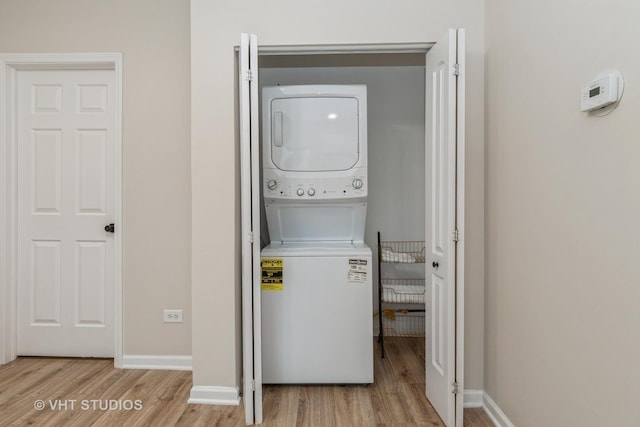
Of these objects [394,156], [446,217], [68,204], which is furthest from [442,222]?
[68,204]

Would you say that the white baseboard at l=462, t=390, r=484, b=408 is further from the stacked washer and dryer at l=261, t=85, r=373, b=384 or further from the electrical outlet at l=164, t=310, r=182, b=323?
the electrical outlet at l=164, t=310, r=182, b=323

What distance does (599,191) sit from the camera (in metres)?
1.25

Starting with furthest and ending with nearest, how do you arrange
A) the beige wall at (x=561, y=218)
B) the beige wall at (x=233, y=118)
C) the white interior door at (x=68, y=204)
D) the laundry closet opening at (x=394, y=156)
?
the laundry closet opening at (x=394, y=156)
the white interior door at (x=68, y=204)
the beige wall at (x=233, y=118)
the beige wall at (x=561, y=218)

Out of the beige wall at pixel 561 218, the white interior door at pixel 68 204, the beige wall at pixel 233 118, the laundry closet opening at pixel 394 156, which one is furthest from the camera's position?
the laundry closet opening at pixel 394 156

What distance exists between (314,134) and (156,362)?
77.1 inches

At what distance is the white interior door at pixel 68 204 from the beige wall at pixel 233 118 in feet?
3.26

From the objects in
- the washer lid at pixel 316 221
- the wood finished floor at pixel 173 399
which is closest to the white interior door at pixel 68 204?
the wood finished floor at pixel 173 399

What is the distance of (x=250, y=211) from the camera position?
6.44ft

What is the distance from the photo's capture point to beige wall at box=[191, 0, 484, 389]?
2146 mm

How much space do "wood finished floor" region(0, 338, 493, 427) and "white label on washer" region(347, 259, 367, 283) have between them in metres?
0.71

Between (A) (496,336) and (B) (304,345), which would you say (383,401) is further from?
(A) (496,336)

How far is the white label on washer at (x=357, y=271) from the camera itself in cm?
235

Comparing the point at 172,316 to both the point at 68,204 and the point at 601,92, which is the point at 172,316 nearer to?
the point at 68,204

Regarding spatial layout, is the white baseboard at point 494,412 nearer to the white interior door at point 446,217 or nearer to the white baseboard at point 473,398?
the white baseboard at point 473,398
